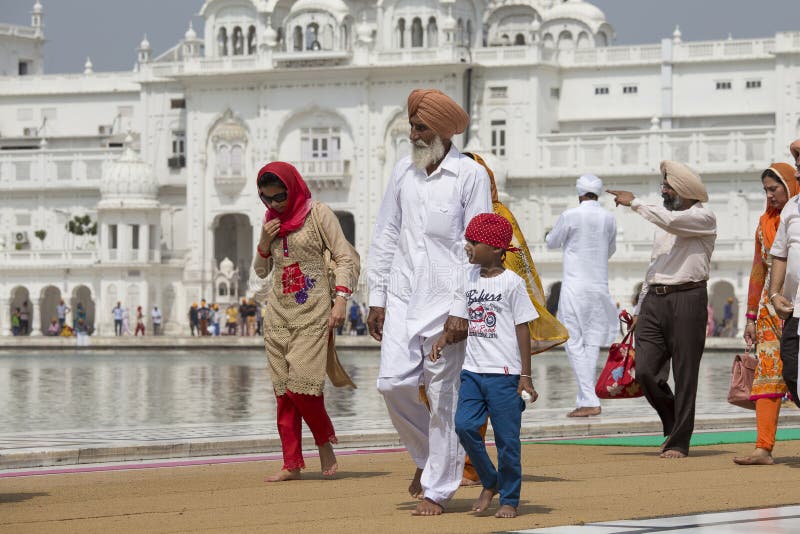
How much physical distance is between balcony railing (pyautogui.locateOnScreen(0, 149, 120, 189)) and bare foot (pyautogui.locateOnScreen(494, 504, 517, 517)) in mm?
62808

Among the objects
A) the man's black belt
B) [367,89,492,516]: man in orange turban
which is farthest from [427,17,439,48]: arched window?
[367,89,492,516]: man in orange turban

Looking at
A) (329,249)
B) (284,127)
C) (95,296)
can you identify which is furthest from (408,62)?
(329,249)

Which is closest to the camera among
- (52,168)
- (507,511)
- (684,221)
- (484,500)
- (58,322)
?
(507,511)

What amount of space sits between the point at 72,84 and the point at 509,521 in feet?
224

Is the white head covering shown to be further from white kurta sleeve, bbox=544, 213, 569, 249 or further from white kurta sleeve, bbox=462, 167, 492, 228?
white kurta sleeve, bbox=462, 167, 492, 228

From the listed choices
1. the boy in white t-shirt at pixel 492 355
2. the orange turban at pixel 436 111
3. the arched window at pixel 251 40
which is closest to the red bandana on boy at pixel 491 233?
the boy in white t-shirt at pixel 492 355

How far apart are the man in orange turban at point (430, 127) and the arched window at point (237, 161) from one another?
56.9 metres

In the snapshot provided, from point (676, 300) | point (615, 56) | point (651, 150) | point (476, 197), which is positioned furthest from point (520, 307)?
Result: point (615, 56)

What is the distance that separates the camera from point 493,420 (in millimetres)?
8047

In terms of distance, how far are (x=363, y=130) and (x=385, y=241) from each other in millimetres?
55247

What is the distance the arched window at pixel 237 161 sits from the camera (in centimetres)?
6525

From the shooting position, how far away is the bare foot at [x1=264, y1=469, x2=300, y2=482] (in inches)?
380

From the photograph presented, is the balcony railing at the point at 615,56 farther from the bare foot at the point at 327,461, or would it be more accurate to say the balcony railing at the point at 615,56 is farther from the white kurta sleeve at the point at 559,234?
the bare foot at the point at 327,461

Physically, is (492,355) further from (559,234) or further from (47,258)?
(47,258)
